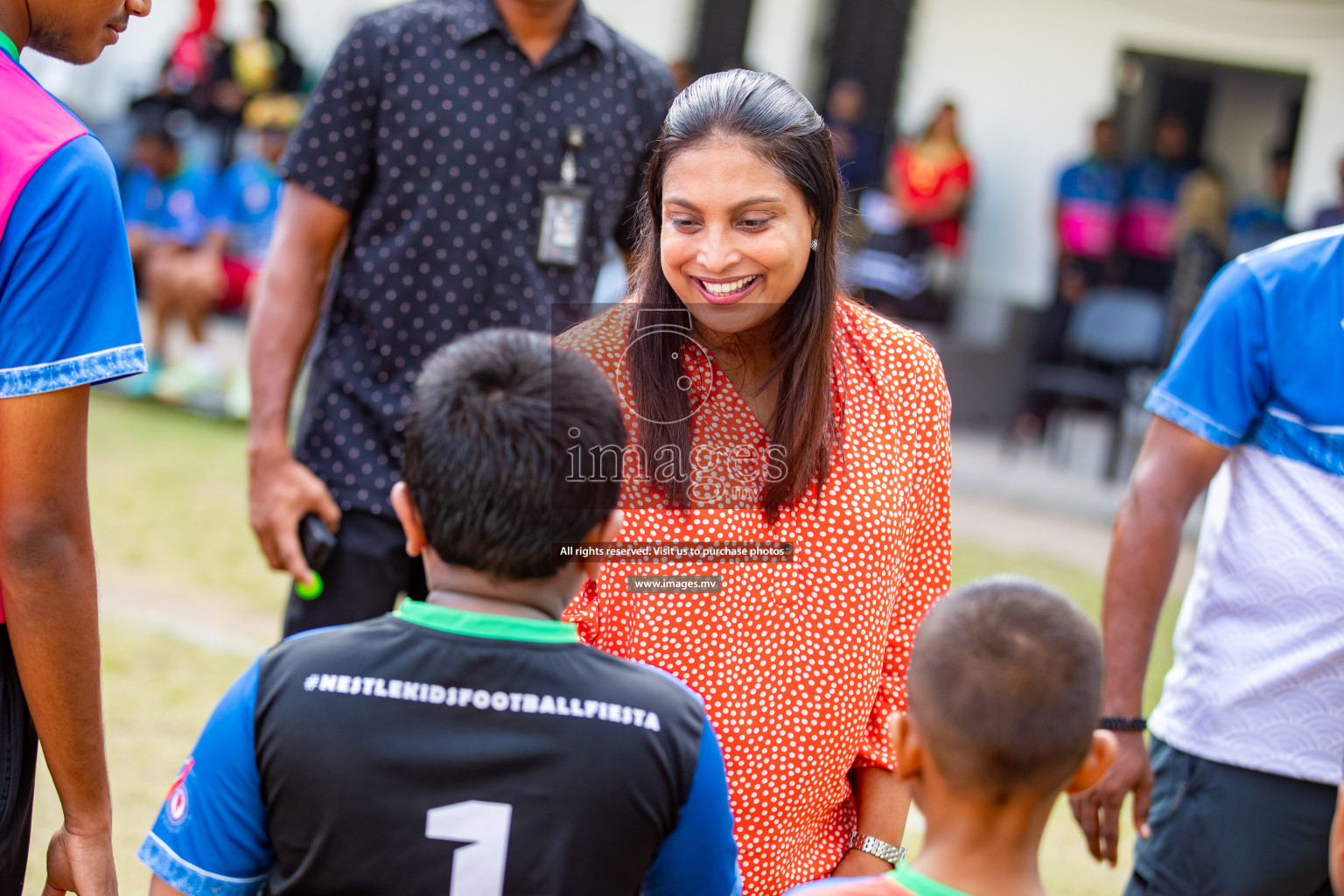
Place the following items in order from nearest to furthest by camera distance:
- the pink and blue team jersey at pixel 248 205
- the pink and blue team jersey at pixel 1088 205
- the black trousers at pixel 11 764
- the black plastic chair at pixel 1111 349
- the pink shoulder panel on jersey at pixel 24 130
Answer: the pink shoulder panel on jersey at pixel 24 130 < the black trousers at pixel 11 764 < the black plastic chair at pixel 1111 349 < the pink and blue team jersey at pixel 1088 205 < the pink and blue team jersey at pixel 248 205

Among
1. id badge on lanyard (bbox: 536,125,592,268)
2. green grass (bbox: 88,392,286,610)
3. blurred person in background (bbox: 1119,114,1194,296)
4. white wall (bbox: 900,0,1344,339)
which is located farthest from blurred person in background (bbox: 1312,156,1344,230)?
id badge on lanyard (bbox: 536,125,592,268)

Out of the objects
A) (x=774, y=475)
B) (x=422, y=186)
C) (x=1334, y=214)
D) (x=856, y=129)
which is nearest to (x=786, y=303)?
(x=774, y=475)

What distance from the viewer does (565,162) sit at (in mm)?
2812

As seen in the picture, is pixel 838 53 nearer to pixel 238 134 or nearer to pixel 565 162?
pixel 238 134

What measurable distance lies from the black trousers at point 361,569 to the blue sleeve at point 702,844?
53.4 inches

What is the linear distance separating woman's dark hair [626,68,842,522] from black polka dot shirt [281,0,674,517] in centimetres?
76

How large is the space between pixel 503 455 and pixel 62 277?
0.64m

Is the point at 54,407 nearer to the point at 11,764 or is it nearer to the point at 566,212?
the point at 11,764

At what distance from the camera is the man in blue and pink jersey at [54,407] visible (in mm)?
1688

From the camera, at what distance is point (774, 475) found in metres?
1.89

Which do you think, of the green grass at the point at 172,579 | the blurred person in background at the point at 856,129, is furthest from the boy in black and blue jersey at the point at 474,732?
the blurred person in background at the point at 856,129

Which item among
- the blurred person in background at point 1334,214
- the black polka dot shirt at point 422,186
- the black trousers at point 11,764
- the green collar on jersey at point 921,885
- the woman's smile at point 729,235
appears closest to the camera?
the green collar on jersey at point 921,885

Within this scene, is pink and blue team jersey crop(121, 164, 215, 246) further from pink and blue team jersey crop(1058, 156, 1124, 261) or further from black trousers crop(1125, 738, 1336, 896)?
black trousers crop(1125, 738, 1336, 896)

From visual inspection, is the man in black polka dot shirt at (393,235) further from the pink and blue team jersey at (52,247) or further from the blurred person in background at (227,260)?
the blurred person in background at (227,260)
